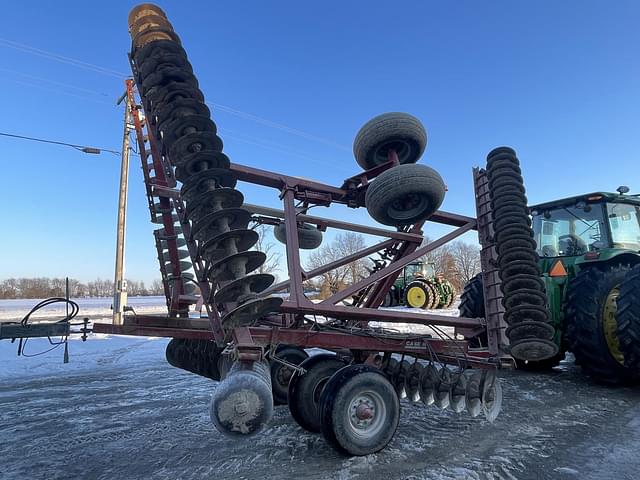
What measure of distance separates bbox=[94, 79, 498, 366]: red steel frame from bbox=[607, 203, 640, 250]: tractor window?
288 cm

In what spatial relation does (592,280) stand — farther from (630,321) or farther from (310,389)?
(310,389)

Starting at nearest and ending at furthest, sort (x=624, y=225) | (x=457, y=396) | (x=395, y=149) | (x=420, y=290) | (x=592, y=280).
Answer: (x=457, y=396), (x=395, y=149), (x=592, y=280), (x=624, y=225), (x=420, y=290)

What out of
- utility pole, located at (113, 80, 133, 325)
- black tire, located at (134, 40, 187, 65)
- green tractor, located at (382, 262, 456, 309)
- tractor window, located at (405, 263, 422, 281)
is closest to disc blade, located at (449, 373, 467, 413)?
black tire, located at (134, 40, 187, 65)

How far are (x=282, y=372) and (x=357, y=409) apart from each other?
5.43 feet

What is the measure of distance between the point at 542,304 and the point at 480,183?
1.31 m

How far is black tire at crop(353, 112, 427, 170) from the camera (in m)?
4.14

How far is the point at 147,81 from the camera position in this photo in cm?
332

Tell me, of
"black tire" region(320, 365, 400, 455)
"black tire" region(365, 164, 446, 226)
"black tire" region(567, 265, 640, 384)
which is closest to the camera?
"black tire" region(320, 365, 400, 455)

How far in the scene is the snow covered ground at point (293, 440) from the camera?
9.78 feet

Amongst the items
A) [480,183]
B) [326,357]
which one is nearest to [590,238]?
[480,183]

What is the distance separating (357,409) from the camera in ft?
10.3

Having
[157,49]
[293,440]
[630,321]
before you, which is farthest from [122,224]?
[630,321]

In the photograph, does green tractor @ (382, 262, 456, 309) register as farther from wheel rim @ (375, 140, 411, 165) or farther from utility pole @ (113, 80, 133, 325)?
wheel rim @ (375, 140, 411, 165)

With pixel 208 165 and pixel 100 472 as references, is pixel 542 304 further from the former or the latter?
pixel 100 472
